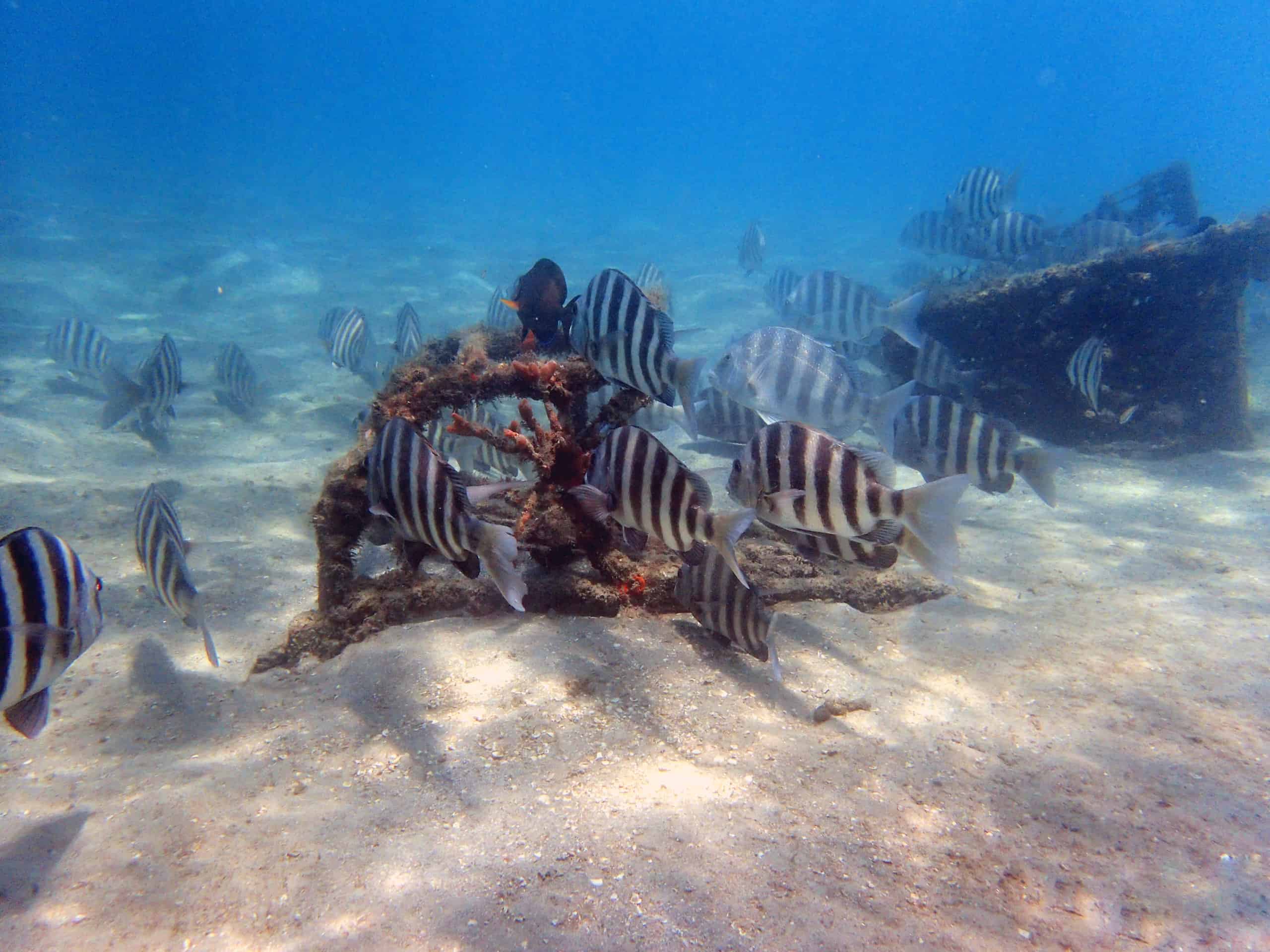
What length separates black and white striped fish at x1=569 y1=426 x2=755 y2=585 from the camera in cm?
274

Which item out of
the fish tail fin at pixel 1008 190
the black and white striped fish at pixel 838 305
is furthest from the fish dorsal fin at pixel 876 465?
the fish tail fin at pixel 1008 190

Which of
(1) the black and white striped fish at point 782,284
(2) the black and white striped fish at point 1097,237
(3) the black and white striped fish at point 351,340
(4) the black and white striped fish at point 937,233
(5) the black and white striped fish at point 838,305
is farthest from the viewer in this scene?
(4) the black and white striped fish at point 937,233

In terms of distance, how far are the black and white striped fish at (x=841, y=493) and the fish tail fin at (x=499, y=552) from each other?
3.52ft

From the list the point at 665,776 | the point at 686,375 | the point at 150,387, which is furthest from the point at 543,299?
the point at 150,387

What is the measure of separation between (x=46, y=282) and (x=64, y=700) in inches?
750

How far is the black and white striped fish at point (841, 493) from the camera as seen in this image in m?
2.73

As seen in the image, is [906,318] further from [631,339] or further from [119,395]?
[119,395]

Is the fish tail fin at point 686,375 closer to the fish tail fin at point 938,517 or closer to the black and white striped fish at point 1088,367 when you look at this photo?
the fish tail fin at point 938,517

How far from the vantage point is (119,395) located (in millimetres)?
7496

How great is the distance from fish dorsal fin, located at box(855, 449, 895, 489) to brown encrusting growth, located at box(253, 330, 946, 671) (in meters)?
1.56

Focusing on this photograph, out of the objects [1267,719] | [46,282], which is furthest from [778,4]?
[1267,719]

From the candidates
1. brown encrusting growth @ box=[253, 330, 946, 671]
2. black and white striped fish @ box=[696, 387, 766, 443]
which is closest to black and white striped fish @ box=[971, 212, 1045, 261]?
black and white striped fish @ box=[696, 387, 766, 443]

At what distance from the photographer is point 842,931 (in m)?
1.93

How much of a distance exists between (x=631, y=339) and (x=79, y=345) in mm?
9242
